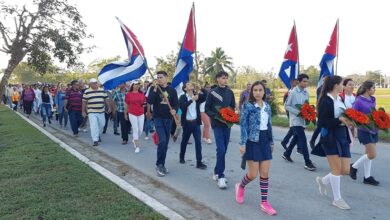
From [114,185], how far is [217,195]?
162 cm

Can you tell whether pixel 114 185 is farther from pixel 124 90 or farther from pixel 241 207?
pixel 124 90

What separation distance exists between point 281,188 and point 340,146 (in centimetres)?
138

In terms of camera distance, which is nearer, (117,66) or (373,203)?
(373,203)

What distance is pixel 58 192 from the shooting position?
18.4 ft

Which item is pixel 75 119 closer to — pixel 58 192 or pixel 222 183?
pixel 58 192

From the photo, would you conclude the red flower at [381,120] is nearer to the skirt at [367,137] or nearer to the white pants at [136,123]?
the skirt at [367,137]

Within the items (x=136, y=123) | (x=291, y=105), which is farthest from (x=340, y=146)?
→ (x=136, y=123)

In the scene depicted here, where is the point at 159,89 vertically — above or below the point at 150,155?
above

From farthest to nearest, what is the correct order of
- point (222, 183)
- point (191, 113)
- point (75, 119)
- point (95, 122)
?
point (75, 119), point (95, 122), point (191, 113), point (222, 183)

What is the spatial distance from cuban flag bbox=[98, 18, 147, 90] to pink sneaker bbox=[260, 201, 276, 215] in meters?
3.87

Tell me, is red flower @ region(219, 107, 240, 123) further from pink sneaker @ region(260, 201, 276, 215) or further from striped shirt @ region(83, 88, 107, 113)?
striped shirt @ region(83, 88, 107, 113)

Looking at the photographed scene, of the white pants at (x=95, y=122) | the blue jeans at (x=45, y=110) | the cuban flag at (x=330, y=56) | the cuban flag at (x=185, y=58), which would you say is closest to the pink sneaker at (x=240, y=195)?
the cuban flag at (x=185, y=58)

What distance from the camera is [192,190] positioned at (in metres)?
6.07

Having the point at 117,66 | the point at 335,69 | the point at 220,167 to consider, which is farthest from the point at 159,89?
the point at 335,69
